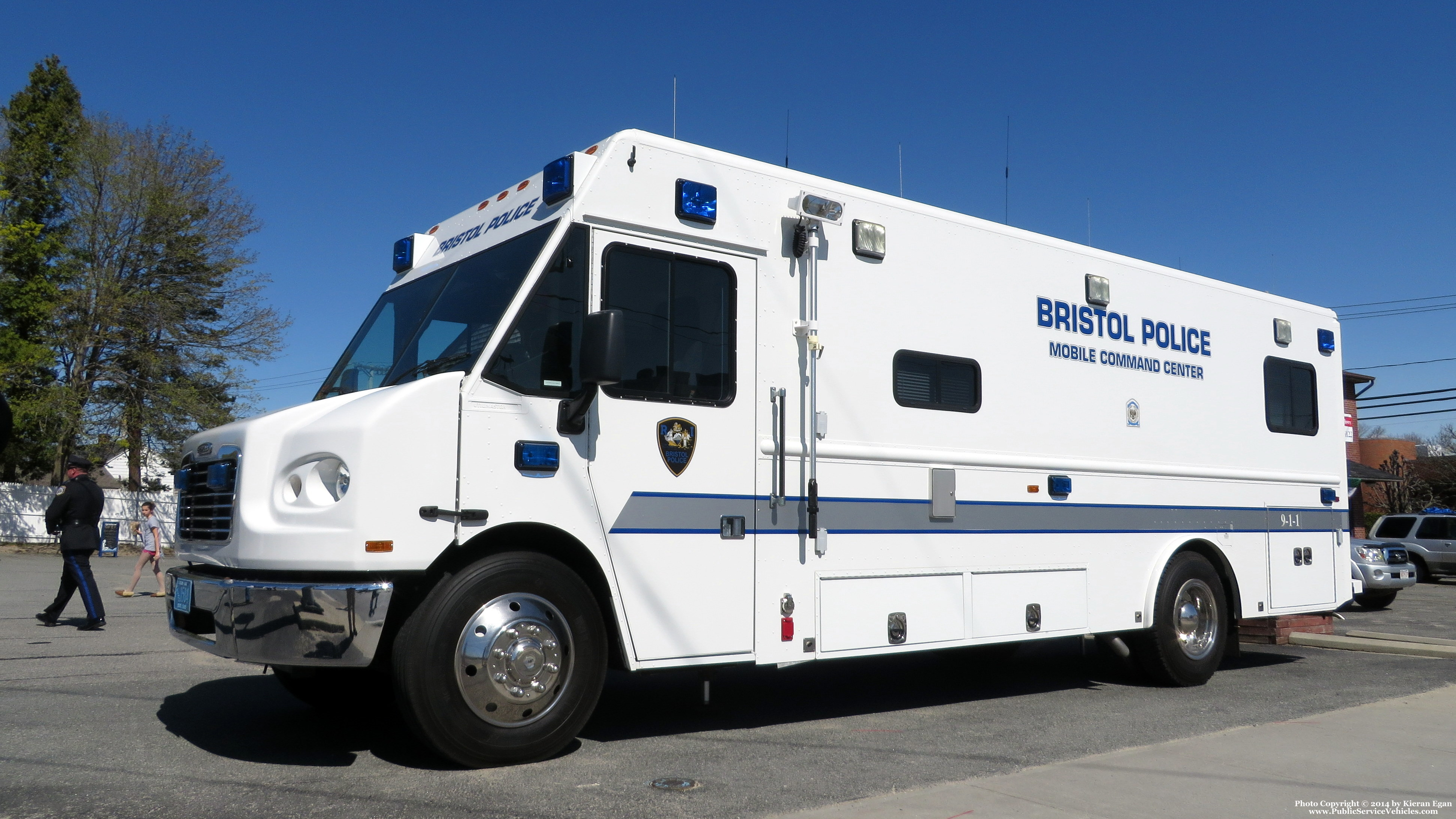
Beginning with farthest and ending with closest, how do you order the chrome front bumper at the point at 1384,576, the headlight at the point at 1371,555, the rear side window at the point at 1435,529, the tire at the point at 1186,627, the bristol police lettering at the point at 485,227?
the rear side window at the point at 1435,529 → the headlight at the point at 1371,555 → the chrome front bumper at the point at 1384,576 → the tire at the point at 1186,627 → the bristol police lettering at the point at 485,227

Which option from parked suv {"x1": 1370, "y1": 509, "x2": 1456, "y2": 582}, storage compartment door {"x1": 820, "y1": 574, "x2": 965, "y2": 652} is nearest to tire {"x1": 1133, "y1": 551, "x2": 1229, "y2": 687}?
storage compartment door {"x1": 820, "y1": 574, "x2": 965, "y2": 652}

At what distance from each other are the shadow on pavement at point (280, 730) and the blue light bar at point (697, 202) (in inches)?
120

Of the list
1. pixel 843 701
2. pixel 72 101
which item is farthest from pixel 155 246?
pixel 843 701

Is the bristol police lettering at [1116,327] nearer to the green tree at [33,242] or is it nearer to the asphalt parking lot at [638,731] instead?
the asphalt parking lot at [638,731]

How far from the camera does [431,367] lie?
537 cm

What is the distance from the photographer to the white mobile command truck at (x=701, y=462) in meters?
4.81

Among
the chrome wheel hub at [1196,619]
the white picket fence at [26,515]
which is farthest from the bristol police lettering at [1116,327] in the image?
the white picket fence at [26,515]

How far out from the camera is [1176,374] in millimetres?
8375

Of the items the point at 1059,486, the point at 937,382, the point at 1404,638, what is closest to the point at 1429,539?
the point at 1404,638

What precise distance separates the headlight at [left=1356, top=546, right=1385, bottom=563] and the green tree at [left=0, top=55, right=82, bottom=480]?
3136cm

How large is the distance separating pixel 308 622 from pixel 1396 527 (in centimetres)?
2887

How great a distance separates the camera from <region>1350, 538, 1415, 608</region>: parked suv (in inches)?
703

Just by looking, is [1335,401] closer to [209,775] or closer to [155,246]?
[209,775]

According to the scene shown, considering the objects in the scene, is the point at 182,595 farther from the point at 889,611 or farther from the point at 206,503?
the point at 889,611
